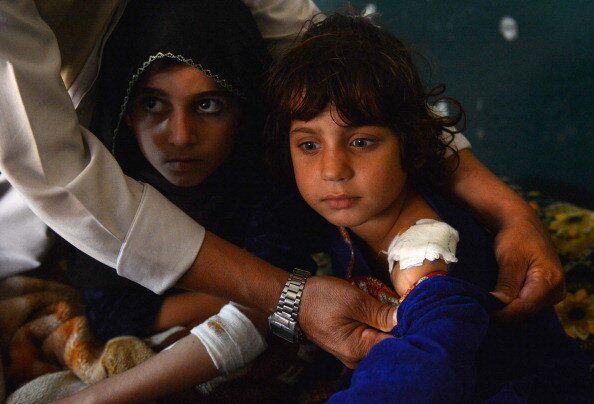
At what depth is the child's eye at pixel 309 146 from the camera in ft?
3.71

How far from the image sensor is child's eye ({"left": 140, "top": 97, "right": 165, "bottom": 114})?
3.96 ft

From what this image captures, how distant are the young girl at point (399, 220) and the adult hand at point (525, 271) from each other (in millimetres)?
40

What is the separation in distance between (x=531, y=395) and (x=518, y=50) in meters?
1.21

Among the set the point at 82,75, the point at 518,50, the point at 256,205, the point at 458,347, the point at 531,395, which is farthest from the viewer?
the point at 518,50

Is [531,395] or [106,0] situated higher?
[106,0]

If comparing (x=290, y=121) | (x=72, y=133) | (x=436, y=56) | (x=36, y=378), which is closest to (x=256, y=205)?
(x=290, y=121)

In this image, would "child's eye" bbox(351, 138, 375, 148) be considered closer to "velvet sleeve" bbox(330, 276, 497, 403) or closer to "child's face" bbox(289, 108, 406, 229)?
"child's face" bbox(289, 108, 406, 229)

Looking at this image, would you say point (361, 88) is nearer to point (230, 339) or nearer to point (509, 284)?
point (509, 284)

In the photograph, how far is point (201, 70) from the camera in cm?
116

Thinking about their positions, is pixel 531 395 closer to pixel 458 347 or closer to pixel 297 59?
pixel 458 347

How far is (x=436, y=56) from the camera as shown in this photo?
1934 millimetres

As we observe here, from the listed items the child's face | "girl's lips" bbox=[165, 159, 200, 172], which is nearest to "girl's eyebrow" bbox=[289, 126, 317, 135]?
the child's face

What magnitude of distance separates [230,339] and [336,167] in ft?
1.39

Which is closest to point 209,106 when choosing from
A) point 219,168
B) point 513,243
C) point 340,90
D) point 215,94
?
point 215,94
